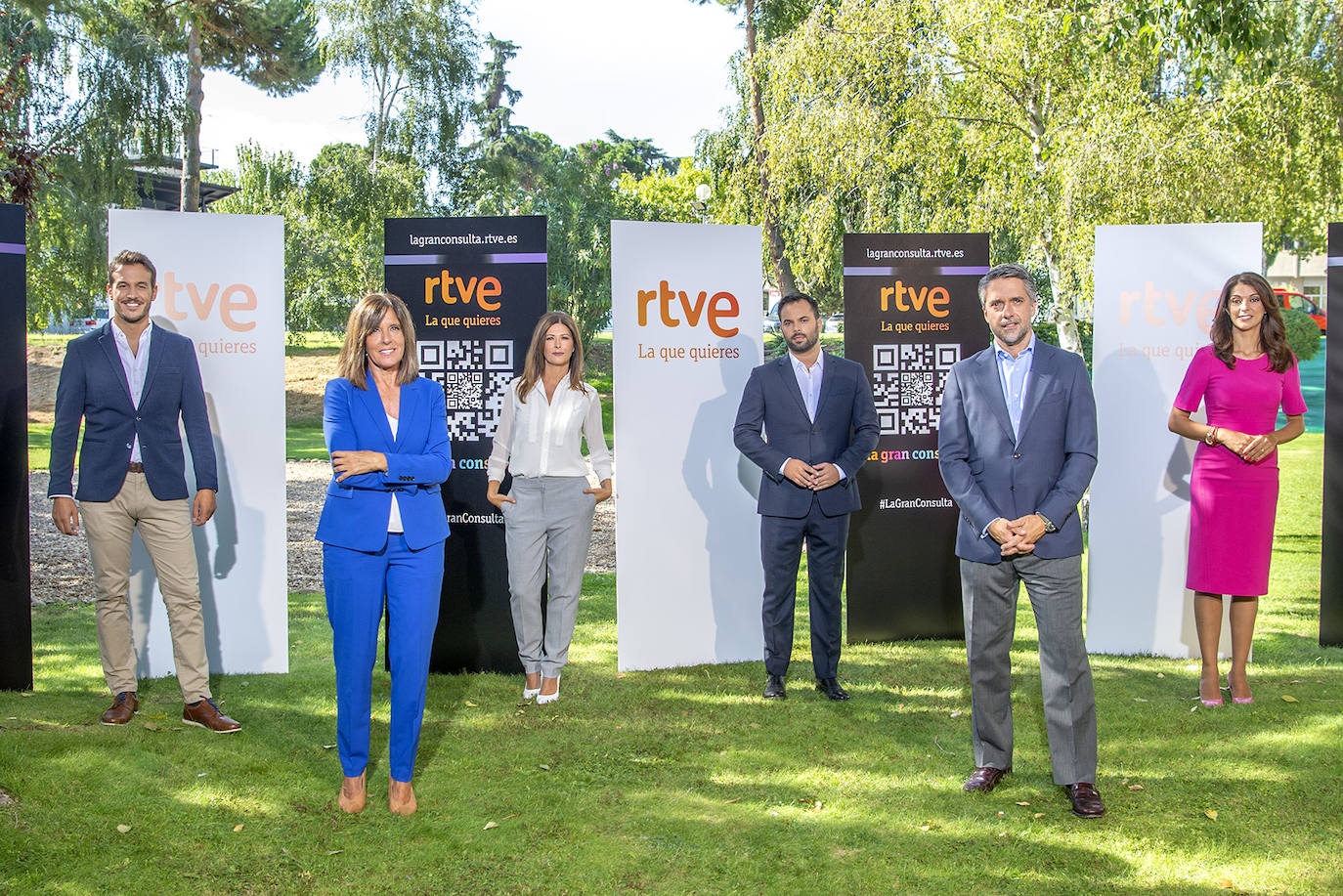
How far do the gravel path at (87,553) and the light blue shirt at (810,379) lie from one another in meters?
3.42

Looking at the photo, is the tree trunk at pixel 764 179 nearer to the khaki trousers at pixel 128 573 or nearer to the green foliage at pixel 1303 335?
the khaki trousers at pixel 128 573

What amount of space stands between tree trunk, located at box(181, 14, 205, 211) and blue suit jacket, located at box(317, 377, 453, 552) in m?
15.6

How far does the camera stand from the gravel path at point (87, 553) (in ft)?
26.2

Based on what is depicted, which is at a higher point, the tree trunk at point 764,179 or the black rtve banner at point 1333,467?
the tree trunk at point 764,179

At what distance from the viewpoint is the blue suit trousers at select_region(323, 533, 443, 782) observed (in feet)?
11.3

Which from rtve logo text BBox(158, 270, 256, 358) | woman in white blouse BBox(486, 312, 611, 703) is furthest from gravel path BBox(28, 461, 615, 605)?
woman in white blouse BBox(486, 312, 611, 703)

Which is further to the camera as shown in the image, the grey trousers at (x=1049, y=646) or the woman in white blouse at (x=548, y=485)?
the woman in white blouse at (x=548, y=485)

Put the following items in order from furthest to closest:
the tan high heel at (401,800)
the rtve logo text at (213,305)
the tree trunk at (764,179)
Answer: the tree trunk at (764,179) → the rtve logo text at (213,305) → the tan high heel at (401,800)

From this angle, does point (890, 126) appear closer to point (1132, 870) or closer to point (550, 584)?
point (550, 584)

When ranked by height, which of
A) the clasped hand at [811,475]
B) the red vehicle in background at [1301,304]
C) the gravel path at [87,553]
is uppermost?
the red vehicle in background at [1301,304]

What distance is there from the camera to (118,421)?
4383 mm

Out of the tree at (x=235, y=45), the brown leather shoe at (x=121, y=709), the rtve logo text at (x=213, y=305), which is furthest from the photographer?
the tree at (x=235, y=45)

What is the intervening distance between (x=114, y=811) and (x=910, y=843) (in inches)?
107

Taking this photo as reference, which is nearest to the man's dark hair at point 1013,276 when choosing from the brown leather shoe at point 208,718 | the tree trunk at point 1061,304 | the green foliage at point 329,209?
the brown leather shoe at point 208,718
